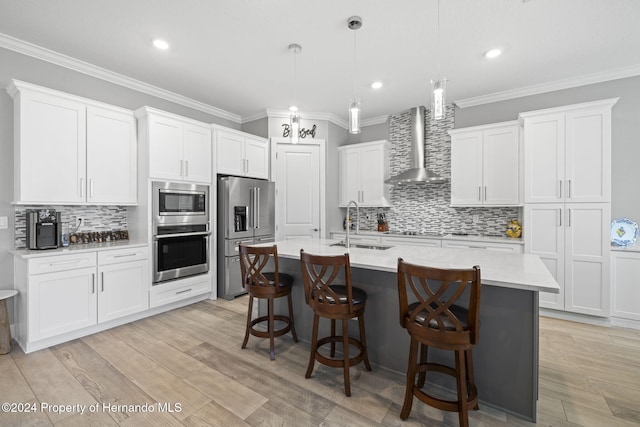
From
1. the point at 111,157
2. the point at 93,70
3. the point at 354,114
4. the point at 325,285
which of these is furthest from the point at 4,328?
the point at 354,114

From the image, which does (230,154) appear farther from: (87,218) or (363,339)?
(363,339)

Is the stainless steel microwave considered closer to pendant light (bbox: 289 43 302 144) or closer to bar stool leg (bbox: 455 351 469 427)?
pendant light (bbox: 289 43 302 144)

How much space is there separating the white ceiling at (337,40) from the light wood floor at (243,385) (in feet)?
9.58

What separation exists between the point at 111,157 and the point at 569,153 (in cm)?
527

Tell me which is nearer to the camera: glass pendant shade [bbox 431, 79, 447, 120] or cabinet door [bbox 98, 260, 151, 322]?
glass pendant shade [bbox 431, 79, 447, 120]

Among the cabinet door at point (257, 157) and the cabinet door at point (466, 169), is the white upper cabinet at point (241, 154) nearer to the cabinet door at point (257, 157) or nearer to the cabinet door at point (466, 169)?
the cabinet door at point (257, 157)

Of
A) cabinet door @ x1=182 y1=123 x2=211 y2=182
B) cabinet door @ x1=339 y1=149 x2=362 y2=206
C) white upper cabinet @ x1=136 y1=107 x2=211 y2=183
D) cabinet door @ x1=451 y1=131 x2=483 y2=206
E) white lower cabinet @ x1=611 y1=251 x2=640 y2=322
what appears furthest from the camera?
cabinet door @ x1=339 y1=149 x2=362 y2=206

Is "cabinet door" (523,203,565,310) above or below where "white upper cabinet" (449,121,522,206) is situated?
below

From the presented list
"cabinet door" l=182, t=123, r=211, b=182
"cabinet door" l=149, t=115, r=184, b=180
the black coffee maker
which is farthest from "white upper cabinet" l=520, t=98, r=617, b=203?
the black coffee maker

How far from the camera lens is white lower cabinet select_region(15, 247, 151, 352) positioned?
2545mm

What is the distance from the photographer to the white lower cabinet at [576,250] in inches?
123

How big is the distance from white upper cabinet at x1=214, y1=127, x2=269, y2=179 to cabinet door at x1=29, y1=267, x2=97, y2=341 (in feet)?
6.59

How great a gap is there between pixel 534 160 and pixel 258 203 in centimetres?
373

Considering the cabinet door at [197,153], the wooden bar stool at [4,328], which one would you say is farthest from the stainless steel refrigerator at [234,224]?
the wooden bar stool at [4,328]
